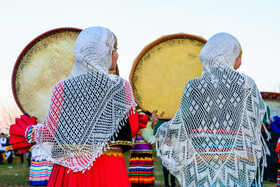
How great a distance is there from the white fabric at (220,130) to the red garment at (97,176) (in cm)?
85

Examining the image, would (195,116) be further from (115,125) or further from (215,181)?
(115,125)

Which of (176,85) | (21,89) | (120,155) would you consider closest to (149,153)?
(176,85)

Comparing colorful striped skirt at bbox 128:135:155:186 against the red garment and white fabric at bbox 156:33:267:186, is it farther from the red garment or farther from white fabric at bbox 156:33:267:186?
the red garment

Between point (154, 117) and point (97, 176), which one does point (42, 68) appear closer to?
point (154, 117)

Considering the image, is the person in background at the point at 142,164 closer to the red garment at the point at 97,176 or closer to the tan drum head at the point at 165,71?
the tan drum head at the point at 165,71

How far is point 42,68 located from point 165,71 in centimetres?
140

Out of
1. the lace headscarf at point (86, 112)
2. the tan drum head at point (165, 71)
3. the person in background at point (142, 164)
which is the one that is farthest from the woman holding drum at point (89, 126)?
the person in background at point (142, 164)

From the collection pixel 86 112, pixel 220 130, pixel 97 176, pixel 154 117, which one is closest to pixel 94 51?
pixel 86 112

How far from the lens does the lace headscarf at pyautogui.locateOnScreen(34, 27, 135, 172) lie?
2.58 metres

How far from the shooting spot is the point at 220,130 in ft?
10.4

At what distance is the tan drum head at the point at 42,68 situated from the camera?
13.3 ft

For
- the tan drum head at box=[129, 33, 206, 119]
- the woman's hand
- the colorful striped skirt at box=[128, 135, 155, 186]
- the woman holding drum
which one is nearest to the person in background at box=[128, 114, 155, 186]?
the colorful striped skirt at box=[128, 135, 155, 186]

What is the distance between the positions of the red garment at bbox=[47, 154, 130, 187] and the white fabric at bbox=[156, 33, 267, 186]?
0.85 m

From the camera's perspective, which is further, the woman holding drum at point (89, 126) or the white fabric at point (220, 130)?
the white fabric at point (220, 130)
